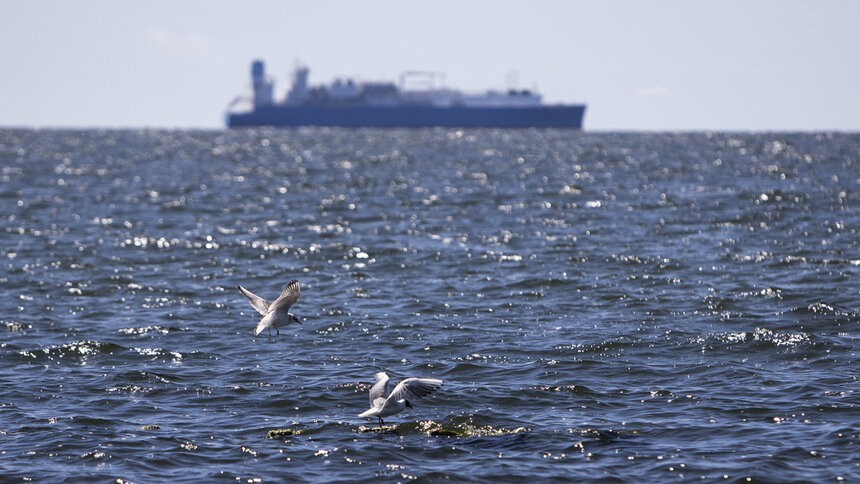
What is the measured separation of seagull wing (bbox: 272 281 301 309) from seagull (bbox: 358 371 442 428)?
1842mm

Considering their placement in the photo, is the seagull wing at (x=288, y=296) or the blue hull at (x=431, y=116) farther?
the blue hull at (x=431, y=116)

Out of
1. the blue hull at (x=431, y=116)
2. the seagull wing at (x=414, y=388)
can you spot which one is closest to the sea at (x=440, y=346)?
the seagull wing at (x=414, y=388)

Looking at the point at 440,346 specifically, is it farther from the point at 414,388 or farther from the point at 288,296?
the point at 414,388

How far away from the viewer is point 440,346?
1622cm

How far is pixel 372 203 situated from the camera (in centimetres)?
4206

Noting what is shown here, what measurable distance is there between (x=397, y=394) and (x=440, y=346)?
5.15m

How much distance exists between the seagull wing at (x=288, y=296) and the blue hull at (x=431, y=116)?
6857 inches

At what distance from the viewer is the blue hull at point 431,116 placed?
186 meters

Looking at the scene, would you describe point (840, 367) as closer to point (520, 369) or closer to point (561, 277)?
point (520, 369)

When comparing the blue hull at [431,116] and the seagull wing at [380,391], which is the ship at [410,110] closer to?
the blue hull at [431,116]

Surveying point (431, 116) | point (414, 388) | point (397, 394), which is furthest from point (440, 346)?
point (431, 116)

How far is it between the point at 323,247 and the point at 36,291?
29.0 feet

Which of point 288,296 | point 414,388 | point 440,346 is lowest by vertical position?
point 440,346

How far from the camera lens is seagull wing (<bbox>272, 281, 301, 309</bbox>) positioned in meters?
12.7
